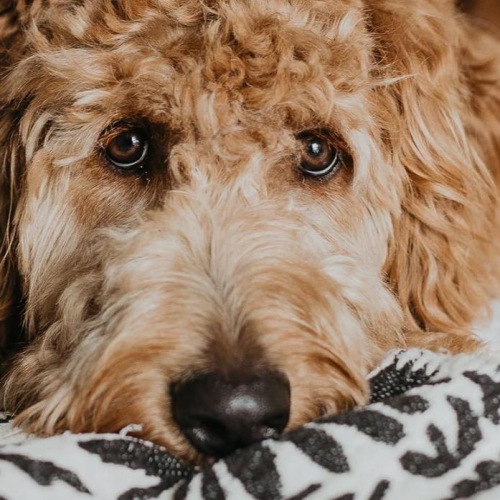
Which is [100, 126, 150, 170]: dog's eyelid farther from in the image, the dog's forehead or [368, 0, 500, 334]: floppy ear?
[368, 0, 500, 334]: floppy ear

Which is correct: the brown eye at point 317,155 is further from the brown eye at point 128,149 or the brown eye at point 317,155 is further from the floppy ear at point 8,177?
the floppy ear at point 8,177

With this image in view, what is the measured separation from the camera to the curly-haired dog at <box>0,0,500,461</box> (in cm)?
155

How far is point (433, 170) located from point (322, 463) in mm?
967

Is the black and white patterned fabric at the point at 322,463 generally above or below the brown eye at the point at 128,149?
below

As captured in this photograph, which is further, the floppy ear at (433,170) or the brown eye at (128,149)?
the floppy ear at (433,170)

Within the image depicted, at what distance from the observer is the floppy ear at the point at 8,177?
1.97 m

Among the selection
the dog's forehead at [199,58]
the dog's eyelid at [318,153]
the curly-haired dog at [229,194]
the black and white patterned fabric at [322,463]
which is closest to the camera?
the black and white patterned fabric at [322,463]

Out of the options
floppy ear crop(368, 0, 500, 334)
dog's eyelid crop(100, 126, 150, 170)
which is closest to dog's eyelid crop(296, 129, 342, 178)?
floppy ear crop(368, 0, 500, 334)

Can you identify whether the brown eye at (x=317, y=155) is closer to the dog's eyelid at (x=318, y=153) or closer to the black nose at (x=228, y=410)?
the dog's eyelid at (x=318, y=153)

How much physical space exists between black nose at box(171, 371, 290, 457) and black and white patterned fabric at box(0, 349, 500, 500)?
50 mm

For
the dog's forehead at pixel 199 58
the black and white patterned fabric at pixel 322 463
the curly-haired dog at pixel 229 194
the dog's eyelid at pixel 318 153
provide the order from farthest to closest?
the dog's eyelid at pixel 318 153
the dog's forehead at pixel 199 58
the curly-haired dog at pixel 229 194
the black and white patterned fabric at pixel 322 463

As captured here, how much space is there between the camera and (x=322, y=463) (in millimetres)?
1295

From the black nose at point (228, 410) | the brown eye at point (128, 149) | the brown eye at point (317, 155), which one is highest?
the brown eye at point (317, 155)

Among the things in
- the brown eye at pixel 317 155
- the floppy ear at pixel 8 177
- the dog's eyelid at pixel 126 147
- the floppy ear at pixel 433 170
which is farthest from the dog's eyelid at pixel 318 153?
the floppy ear at pixel 8 177
